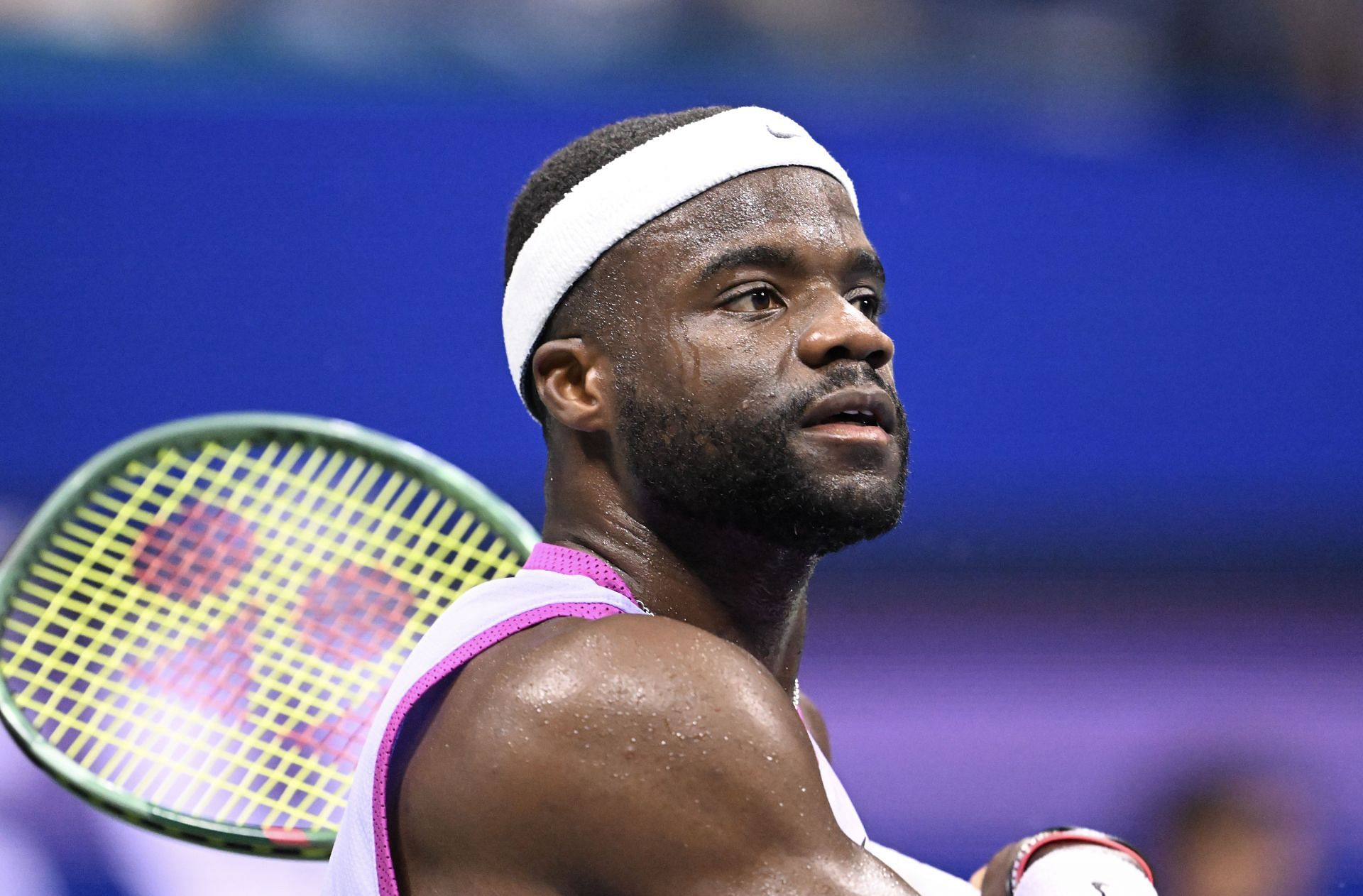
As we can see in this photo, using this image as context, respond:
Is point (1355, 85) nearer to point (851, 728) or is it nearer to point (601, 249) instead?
point (851, 728)

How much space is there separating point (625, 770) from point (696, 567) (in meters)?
0.52

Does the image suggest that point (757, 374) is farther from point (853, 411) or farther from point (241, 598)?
point (241, 598)

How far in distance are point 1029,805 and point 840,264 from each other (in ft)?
9.37

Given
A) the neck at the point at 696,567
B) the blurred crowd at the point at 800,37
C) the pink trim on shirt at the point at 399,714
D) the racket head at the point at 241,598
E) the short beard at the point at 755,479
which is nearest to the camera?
the pink trim on shirt at the point at 399,714

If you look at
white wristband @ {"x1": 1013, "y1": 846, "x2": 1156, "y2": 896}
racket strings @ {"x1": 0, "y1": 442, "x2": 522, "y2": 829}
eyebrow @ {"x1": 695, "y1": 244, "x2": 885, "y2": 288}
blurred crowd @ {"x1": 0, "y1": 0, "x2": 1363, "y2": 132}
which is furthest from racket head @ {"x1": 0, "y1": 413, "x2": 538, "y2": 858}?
blurred crowd @ {"x1": 0, "y1": 0, "x2": 1363, "y2": 132}

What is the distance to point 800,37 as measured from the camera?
4828mm

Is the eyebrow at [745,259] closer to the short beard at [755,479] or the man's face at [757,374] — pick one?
the man's face at [757,374]

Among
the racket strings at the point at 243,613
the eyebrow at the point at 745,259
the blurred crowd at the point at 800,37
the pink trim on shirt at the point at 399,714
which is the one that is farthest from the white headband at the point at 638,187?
the blurred crowd at the point at 800,37

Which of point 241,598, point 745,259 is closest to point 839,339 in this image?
point 745,259

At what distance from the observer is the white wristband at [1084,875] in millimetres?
2123

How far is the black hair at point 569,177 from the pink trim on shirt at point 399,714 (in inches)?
20.5

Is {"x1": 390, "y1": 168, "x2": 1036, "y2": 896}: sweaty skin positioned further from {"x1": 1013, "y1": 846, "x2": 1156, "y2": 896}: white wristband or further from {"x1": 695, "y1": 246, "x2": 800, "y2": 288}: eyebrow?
{"x1": 1013, "y1": 846, "x2": 1156, "y2": 896}: white wristband

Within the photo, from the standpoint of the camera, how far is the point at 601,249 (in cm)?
223

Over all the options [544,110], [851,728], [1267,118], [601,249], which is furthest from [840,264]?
[1267,118]
